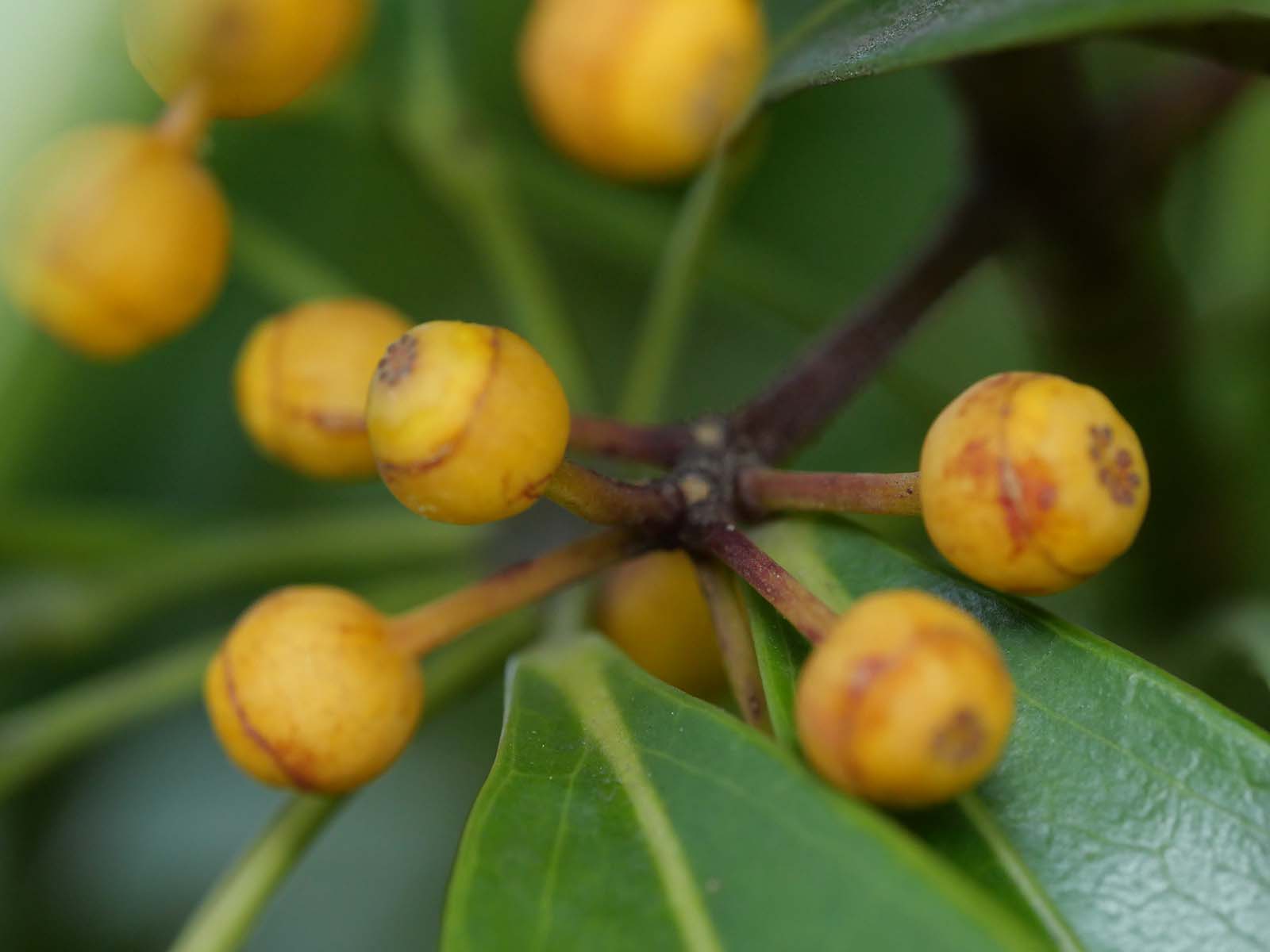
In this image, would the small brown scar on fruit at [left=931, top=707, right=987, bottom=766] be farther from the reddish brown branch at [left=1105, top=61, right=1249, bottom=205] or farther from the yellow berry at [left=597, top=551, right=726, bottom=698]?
the reddish brown branch at [left=1105, top=61, right=1249, bottom=205]

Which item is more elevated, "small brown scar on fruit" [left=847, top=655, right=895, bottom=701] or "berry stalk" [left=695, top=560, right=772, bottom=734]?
"small brown scar on fruit" [left=847, top=655, right=895, bottom=701]

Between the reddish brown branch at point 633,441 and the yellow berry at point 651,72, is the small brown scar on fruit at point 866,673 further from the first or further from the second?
the yellow berry at point 651,72

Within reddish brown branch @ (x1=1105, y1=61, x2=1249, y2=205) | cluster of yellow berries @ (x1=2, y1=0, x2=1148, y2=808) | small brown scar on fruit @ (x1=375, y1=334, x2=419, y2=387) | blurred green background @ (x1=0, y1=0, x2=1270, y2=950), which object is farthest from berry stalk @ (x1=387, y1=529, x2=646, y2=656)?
reddish brown branch @ (x1=1105, y1=61, x2=1249, y2=205)

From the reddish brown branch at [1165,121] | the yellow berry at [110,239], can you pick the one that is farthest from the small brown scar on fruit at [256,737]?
the reddish brown branch at [1165,121]

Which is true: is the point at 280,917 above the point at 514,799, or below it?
below

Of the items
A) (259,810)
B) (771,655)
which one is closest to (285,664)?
(771,655)

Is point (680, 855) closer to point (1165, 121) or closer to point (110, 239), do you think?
point (110, 239)

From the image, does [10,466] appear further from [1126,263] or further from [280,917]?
[1126,263]
